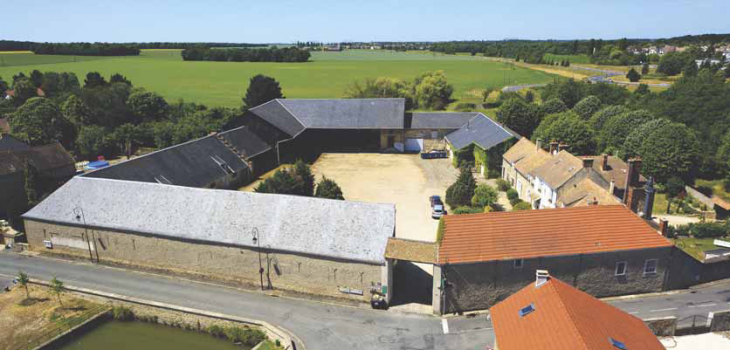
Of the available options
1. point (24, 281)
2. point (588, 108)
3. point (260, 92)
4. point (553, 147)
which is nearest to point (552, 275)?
point (553, 147)

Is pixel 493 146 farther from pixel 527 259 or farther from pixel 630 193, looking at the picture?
pixel 527 259

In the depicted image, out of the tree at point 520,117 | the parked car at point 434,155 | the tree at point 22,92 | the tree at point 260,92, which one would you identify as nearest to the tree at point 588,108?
the tree at point 520,117

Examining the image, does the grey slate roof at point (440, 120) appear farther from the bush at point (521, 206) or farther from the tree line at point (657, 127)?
the bush at point (521, 206)

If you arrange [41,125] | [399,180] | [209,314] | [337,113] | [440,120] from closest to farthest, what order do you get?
1. [209,314]
2. [399,180]
3. [41,125]
4. [440,120]
5. [337,113]

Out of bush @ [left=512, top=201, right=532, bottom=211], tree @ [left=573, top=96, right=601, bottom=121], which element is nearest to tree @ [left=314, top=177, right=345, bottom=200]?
bush @ [left=512, top=201, right=532, bottom=211]

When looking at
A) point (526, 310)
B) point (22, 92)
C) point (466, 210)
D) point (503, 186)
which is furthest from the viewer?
point (22, 92)

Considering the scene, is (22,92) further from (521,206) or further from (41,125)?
(521,206)

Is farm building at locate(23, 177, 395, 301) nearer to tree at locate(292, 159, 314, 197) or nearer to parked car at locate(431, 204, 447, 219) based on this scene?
tree at locate(292, 159, 314, 197)
